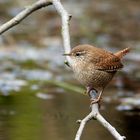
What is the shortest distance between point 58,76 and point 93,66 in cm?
468

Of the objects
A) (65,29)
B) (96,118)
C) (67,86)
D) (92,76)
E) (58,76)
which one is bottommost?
(96,118)

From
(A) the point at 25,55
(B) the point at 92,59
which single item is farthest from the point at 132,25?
(B) the point at 92,59

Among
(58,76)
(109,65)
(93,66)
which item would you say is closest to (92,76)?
(93,66)

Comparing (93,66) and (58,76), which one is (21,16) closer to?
(93,66)

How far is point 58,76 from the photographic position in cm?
1083

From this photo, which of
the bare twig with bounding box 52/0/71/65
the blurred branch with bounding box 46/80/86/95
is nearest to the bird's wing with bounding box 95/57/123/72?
the bare twig with bounding box 52/0/71/65

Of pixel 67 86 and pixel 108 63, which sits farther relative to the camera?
pixel 67 86

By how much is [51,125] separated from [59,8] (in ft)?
6.44

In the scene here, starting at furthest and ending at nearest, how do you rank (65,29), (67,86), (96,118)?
(67,86), (65,29), (96,118)

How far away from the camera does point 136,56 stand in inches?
496

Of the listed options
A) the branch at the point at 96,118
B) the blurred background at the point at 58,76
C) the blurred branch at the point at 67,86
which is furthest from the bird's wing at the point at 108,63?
the blurred branch at the point at 67,86

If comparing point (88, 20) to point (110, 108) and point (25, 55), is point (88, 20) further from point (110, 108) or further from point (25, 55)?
point (110, 108)

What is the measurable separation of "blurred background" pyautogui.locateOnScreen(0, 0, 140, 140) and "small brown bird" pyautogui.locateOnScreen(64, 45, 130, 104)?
1133mm

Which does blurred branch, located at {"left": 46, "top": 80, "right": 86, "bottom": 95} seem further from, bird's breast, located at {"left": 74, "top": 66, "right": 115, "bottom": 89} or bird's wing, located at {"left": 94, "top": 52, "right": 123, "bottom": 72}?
bird's breast, located at {"left": 74, "top": 66, "right": 115, "bottom": 89}
